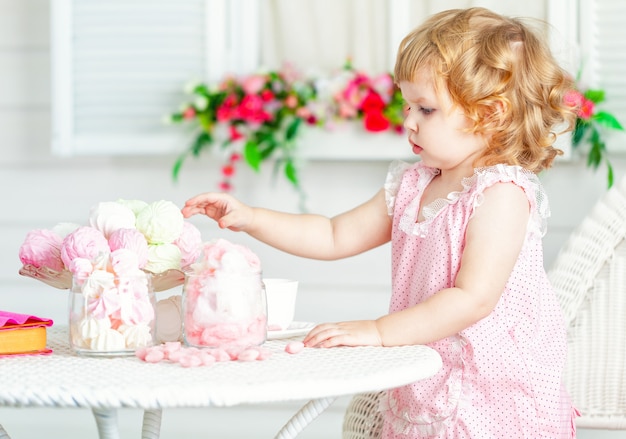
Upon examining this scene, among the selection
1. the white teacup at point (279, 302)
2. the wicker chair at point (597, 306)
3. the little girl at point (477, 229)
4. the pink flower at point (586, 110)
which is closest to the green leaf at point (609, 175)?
the pink flower at point (586, 110)

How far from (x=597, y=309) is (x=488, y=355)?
575mm

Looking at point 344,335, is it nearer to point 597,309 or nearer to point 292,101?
point 597,309

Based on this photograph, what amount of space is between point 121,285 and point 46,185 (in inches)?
66.5

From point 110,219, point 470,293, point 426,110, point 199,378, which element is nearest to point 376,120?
point 426,110

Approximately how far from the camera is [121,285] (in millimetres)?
1250

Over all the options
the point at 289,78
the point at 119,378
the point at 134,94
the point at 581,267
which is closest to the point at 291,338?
the point at 119,378

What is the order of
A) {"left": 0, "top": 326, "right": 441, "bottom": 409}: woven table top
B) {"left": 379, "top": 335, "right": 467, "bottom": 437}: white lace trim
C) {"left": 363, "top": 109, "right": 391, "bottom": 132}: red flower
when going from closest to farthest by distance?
{"left": 0, "top": 326, "right": 441, "bottom": 409}: woven table top
{"left": 379, "top": 335, "right": 467, "bottom": 437}: white lace trim
{"left": 363, "top": 109, "right": 391, "bottom": 132}: red flower

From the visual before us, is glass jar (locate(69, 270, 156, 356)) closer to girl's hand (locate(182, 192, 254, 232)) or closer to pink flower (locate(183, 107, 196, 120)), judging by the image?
girl's hand (locate(182, 192, 254, 232))

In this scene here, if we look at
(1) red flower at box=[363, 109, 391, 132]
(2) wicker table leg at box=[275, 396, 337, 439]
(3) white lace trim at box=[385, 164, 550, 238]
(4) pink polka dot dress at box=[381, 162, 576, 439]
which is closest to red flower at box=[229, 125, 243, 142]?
(1) red flower at box=[363, 109, 391, 132]

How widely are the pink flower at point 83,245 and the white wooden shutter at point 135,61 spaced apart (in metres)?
1.28

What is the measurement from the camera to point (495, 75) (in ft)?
5.30

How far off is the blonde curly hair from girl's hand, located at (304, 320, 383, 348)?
43 cm

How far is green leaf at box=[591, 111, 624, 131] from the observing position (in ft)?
7.74

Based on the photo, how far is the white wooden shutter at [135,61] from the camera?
2.59 m
